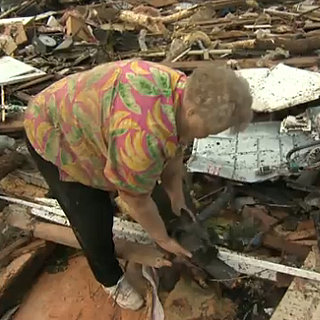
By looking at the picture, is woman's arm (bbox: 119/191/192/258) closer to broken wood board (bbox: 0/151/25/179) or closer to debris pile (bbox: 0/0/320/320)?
debris pile (bbox: 0/0/320/320)

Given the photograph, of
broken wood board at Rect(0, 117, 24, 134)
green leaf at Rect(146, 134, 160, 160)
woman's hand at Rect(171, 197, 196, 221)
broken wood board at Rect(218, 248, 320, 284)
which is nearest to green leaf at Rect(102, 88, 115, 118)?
green leaf at Rect(146, 134, 160, 160)

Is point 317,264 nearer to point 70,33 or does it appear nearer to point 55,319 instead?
point 55,319

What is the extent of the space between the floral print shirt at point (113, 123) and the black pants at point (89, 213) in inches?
5.2

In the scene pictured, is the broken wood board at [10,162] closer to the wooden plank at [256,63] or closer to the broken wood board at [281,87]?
the wooden plank at [256,63]

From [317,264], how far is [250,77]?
6.11ft

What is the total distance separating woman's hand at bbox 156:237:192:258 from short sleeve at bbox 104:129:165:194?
50cm

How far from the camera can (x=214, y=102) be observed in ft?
6.91

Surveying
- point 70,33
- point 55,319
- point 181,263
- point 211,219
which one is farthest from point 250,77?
point 70,33

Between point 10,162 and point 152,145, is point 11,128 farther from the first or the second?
point 152,145

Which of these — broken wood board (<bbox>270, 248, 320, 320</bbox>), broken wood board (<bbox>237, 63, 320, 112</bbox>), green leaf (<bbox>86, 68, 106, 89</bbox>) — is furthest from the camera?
broken wood board (<bbox>237, 63, 320, 112</bbox>)

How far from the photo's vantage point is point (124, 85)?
2271 millimetres

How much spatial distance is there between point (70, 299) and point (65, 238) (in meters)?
0.42

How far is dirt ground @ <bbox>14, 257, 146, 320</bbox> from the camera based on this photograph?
3.63m

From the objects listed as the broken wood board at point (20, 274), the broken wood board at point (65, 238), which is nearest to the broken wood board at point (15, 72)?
the broken wood board at point (65, 238)
